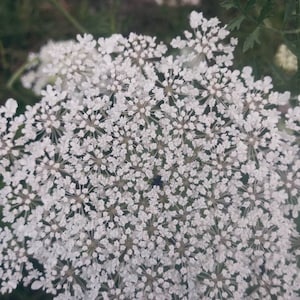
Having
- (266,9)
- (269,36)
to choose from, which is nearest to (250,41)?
(266,9)

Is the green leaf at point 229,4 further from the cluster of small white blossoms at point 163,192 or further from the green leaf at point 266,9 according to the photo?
the cluster of small white blossoms at point 163,192

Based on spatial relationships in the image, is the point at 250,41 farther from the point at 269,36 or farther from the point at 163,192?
the point at 269,36

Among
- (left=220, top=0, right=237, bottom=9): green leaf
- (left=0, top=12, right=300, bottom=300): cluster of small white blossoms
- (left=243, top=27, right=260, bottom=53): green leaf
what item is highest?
(left=220, top=0, right=237, bottom=9): green leaf

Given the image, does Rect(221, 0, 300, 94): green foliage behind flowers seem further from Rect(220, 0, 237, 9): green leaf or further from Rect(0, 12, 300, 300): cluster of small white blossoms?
Rect(0, 12, 300, 300): cluster of small white blossoms

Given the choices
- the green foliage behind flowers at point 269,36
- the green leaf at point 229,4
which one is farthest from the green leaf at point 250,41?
the green leaf at point 229,4

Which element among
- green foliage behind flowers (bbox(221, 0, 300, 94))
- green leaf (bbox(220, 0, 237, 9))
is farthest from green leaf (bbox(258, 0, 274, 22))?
green leaf (bbox(220, 0, 237, 9))

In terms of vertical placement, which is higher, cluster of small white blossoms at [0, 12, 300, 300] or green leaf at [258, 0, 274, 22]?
green leaf at [258, 0, 274, 22]

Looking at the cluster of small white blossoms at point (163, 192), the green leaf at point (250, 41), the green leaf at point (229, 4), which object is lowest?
the cluster of small white blossoms at point (163, 192)

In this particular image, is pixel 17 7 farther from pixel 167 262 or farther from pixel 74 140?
pixel 167 262

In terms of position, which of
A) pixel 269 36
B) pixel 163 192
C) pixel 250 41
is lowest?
pixel 163 192
